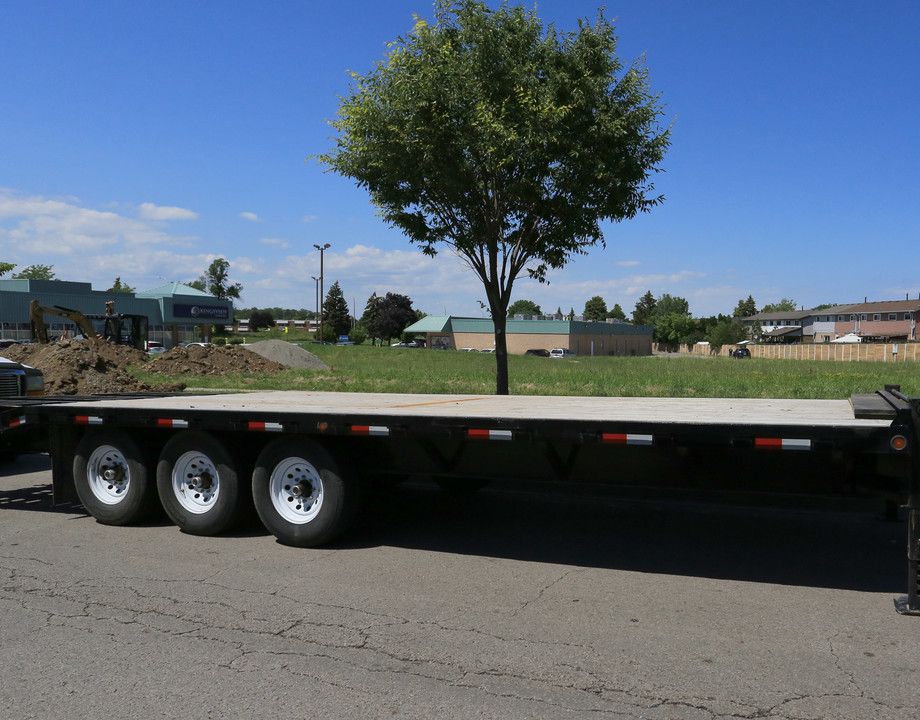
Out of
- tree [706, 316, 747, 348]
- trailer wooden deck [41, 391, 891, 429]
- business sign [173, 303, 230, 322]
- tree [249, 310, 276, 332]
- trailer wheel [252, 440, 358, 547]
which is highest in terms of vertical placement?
tree [249, 310, 276, 332]

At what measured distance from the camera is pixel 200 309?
83.4 metres

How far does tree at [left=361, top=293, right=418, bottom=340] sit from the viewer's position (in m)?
116

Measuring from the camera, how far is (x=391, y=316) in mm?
115500

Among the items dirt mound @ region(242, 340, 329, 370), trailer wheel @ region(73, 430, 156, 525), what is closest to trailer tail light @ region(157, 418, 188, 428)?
trailer wheel @ region(73, 430, 156, 525)

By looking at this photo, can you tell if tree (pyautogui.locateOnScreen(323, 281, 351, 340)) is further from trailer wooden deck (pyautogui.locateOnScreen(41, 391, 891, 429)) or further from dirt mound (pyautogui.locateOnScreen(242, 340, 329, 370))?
trailer wooden deck (pyautogui.locateOnScreen(41, 391, 891, 429))

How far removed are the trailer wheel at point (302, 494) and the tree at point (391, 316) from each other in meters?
108

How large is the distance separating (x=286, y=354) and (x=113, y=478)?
3470 cm

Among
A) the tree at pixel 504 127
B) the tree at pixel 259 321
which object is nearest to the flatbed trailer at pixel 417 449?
the tree at pixel 504 127

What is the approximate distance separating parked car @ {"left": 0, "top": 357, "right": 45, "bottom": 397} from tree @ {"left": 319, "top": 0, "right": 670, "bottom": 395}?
650 centimetres

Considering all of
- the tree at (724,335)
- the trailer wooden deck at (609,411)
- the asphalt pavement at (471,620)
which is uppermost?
the tree at (724,335)

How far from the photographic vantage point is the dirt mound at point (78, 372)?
21.3 metres

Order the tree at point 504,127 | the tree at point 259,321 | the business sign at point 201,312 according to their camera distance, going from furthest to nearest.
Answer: the tree at point 259,321 < the business sign at point 201,312 < the tree at point 504,127

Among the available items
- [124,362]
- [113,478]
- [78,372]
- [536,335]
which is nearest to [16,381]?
[113,478]

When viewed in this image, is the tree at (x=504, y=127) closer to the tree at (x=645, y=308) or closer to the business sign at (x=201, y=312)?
the business sign at (x=201, y=312)
